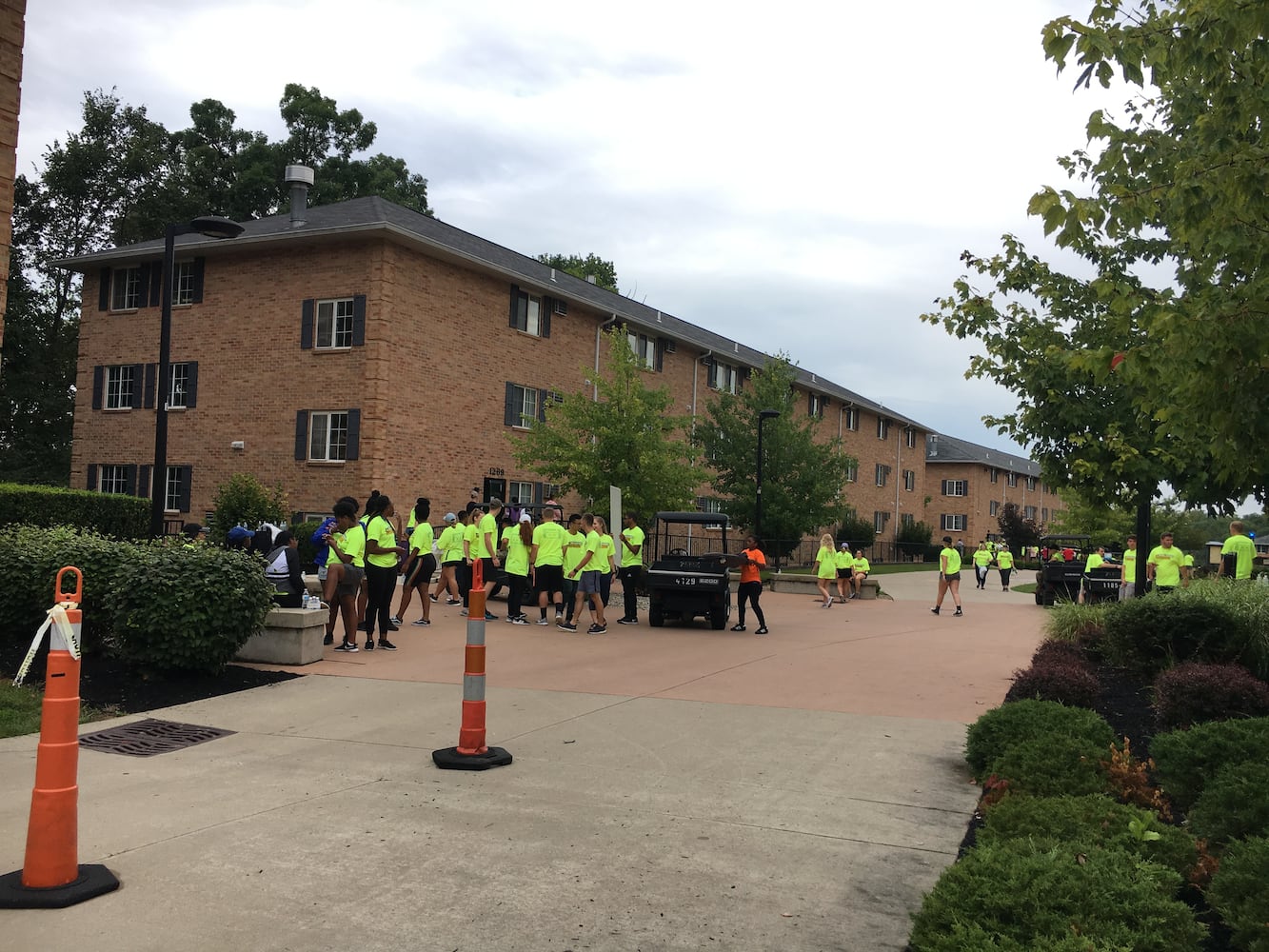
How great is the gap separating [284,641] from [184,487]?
1994 centimetres

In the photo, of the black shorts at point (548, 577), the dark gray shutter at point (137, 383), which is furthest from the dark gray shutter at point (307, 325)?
the black shorts at point (548, 577)

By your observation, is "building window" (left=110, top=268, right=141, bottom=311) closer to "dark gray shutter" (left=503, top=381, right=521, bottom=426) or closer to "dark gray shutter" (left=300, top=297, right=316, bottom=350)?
"dark gray shutter" (left=300, top=297, right=316, bottom=350)

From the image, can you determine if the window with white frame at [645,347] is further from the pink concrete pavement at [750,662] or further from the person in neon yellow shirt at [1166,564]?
the person in neon yellow shirt at [1166,564]

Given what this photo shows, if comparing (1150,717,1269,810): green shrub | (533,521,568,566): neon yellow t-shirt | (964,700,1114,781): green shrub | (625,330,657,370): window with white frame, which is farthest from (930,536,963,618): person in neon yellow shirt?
(1150,717,1269,810): green shrub

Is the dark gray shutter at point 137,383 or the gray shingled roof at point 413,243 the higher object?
the gray shingled roof at point 413,243

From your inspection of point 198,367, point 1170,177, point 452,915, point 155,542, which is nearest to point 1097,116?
point 1170,177

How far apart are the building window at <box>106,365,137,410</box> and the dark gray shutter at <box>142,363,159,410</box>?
48 cm

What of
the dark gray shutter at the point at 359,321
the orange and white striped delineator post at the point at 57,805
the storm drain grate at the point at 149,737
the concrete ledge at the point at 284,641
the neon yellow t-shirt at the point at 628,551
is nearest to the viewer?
the orange and white striped delineator post at the point at 57,805

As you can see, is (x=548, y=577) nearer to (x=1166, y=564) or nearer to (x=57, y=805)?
(x=1166, y=564)

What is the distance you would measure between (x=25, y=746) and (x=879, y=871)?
19.3 ft

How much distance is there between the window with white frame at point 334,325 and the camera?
2703 centimetres

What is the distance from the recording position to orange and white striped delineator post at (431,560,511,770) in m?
6.80

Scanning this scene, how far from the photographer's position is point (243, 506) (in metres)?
24.8

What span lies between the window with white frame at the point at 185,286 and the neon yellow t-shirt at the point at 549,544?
1807 cm
